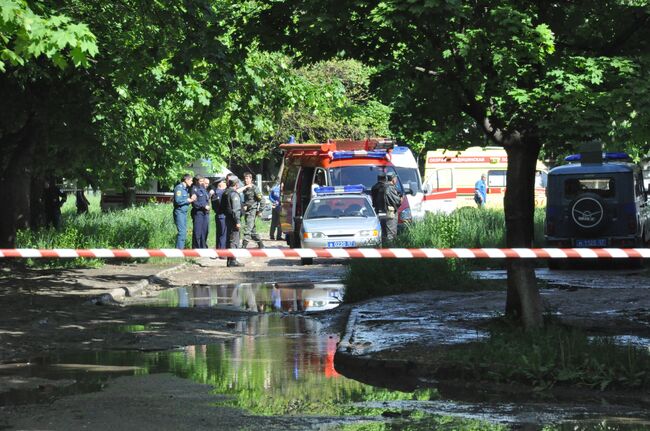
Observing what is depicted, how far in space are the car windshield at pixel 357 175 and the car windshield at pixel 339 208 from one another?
4573mm

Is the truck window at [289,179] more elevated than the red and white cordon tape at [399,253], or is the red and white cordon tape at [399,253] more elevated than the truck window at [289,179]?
the truck window at [289,179]

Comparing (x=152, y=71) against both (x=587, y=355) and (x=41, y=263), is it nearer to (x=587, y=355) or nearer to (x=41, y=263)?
(x=41, y=263)

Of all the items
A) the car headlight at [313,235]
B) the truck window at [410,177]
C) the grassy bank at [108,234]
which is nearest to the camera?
the grassy bank at [108,234]

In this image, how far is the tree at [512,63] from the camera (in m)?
10.6

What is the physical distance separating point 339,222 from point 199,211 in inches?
136

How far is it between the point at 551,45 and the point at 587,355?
2904 mm

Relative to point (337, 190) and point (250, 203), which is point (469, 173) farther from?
point (337, 190)

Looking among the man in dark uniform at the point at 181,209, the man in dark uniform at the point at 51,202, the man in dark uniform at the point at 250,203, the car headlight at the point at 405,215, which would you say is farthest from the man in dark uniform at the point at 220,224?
the man in dark uniform at the point at 51,202

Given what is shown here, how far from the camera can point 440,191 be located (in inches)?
1732

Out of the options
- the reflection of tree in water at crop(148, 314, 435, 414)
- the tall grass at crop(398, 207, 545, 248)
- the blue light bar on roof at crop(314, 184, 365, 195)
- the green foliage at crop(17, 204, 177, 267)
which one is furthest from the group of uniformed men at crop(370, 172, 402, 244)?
the reflection of tree in water at crop(148, 314, 435, 414)

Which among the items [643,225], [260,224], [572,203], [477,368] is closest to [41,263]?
[572,203]

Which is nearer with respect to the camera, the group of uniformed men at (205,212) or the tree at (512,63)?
the tree at (512,63)

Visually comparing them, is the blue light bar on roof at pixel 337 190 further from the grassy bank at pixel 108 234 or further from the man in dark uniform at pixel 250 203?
the grassy bank at pixel 108 234

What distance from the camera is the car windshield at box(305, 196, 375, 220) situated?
26688mm
